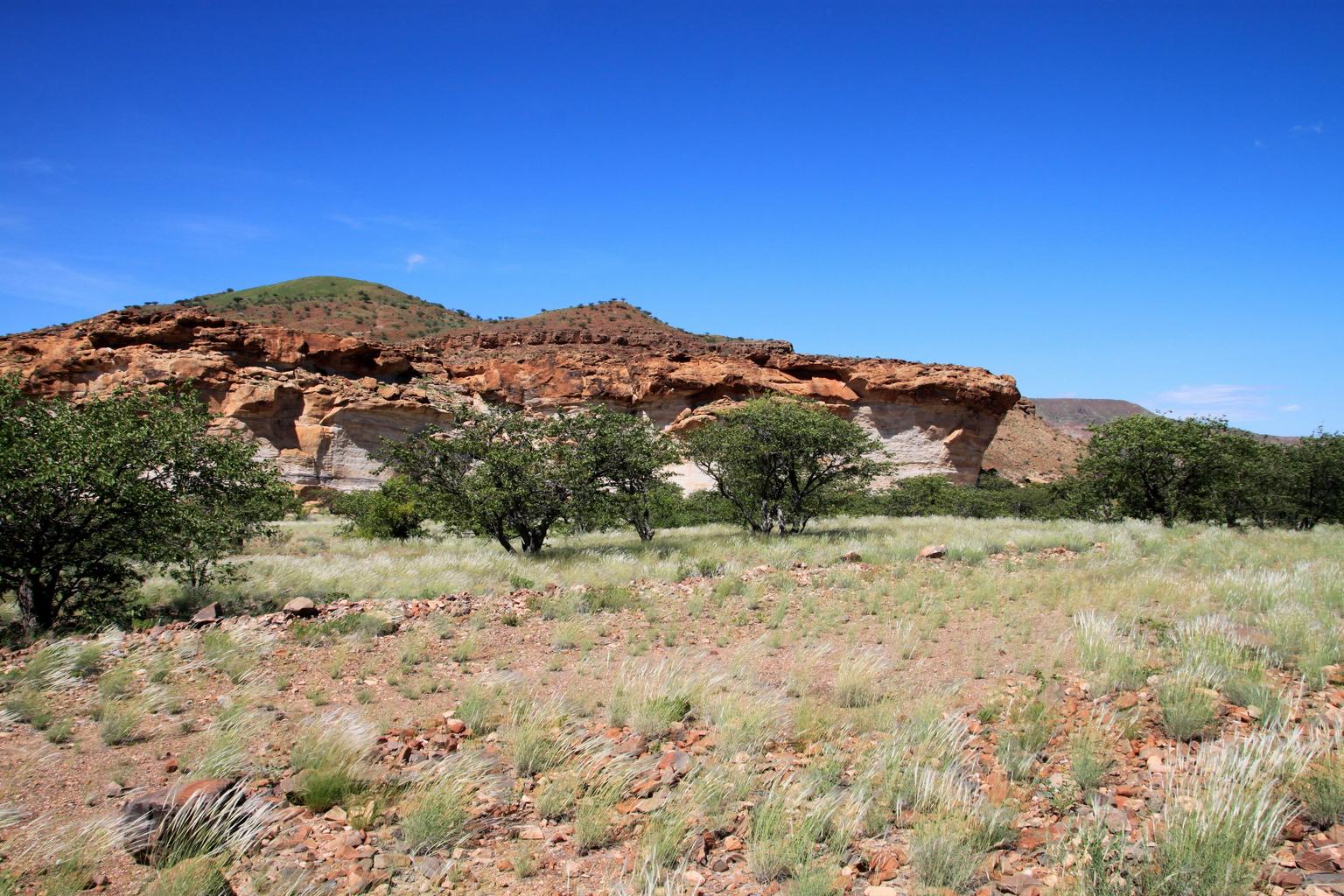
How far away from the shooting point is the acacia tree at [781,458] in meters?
19.7

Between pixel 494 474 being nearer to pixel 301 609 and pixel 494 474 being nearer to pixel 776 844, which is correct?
pixel 301 609

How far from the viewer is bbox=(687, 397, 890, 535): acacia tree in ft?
64.7

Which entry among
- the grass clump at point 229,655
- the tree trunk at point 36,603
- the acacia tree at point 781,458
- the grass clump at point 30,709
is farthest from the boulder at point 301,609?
the acacia tree at point 781,458

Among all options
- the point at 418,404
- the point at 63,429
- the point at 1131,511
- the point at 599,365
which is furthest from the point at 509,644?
the point at 599,365

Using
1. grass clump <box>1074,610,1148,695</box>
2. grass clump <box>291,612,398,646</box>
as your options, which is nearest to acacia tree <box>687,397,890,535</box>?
grass clump <box>1074,610,1148,695</box>

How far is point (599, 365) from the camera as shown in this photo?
149ft

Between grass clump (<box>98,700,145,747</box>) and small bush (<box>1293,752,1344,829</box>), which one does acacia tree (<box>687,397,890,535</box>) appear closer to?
small bush (<box>1293,752,1344,829</box>)

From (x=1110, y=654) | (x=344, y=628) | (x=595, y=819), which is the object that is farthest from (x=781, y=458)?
(x=595, y=819)

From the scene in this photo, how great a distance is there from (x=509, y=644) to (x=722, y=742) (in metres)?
3.90

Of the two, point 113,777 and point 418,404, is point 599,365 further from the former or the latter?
point 113,777

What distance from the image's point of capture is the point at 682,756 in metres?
4.86

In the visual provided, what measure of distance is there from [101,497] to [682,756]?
8600 mm

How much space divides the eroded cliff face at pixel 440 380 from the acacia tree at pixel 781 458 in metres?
19.2

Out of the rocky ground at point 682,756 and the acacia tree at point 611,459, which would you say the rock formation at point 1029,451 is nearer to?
the acacia tree at point 611,459
